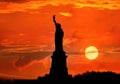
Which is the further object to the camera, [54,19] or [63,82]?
[54,19]

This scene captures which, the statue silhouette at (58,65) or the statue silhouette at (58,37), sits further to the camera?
the statue silhouette at (58,37)

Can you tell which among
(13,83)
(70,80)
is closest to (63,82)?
(70,80)

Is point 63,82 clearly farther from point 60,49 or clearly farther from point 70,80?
point 60,49

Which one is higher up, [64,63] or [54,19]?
[54,19]

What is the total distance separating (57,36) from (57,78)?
4.88 meters

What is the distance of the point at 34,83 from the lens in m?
51.5

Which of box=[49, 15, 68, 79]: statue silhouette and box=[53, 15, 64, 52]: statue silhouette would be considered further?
box=[53, 15, 64, 52]: statue silhouette

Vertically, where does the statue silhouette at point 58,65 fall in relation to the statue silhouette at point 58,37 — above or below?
below

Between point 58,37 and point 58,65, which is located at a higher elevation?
point 58,37

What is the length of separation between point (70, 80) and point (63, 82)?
4.00ft

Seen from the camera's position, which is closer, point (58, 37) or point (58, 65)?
point (58, 65)

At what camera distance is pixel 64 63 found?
54531 mm

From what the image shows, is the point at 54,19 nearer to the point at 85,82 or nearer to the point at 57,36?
the point at 57,36

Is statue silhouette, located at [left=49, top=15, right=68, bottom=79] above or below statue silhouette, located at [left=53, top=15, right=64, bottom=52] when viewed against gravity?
below
